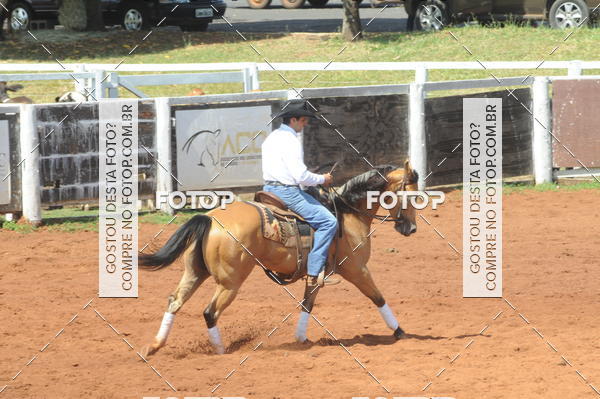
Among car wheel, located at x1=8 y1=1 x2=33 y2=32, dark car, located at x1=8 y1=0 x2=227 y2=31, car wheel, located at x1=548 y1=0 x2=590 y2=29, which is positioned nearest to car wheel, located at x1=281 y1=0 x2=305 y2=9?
dark car, located at x1=8 y1=0 x2=227 y2=31

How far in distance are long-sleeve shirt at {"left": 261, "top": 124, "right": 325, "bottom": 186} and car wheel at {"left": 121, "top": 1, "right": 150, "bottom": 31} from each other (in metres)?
22.0

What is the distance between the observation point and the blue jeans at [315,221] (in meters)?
9.72

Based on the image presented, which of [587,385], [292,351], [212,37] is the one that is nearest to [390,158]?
[292,351]

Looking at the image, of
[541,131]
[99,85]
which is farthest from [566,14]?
[99,85]

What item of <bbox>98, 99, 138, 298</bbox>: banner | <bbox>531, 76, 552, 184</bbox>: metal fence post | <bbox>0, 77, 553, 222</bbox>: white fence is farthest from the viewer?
<bbox>531, 76, 552, 184</bbox>: metal fence post

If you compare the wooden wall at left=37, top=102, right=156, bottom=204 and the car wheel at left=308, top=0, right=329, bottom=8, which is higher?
the car wheel at left=308, top=0, right=329, bottom=8

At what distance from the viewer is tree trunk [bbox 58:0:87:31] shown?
100 feet

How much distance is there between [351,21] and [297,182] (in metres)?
19.0

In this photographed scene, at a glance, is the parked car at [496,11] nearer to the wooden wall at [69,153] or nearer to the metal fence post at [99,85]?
the metal fence post at [99,85]

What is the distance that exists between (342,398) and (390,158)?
30.2ft

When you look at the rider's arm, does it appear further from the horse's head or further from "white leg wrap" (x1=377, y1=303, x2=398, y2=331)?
"white leg wrap" (x1=377, y1=303, x2=398, y2=331)

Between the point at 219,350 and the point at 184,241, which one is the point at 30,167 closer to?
the point at 184,241

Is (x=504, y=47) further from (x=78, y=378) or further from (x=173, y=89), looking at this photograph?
(x=78, y=378)

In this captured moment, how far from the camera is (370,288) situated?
9930 millimetres
